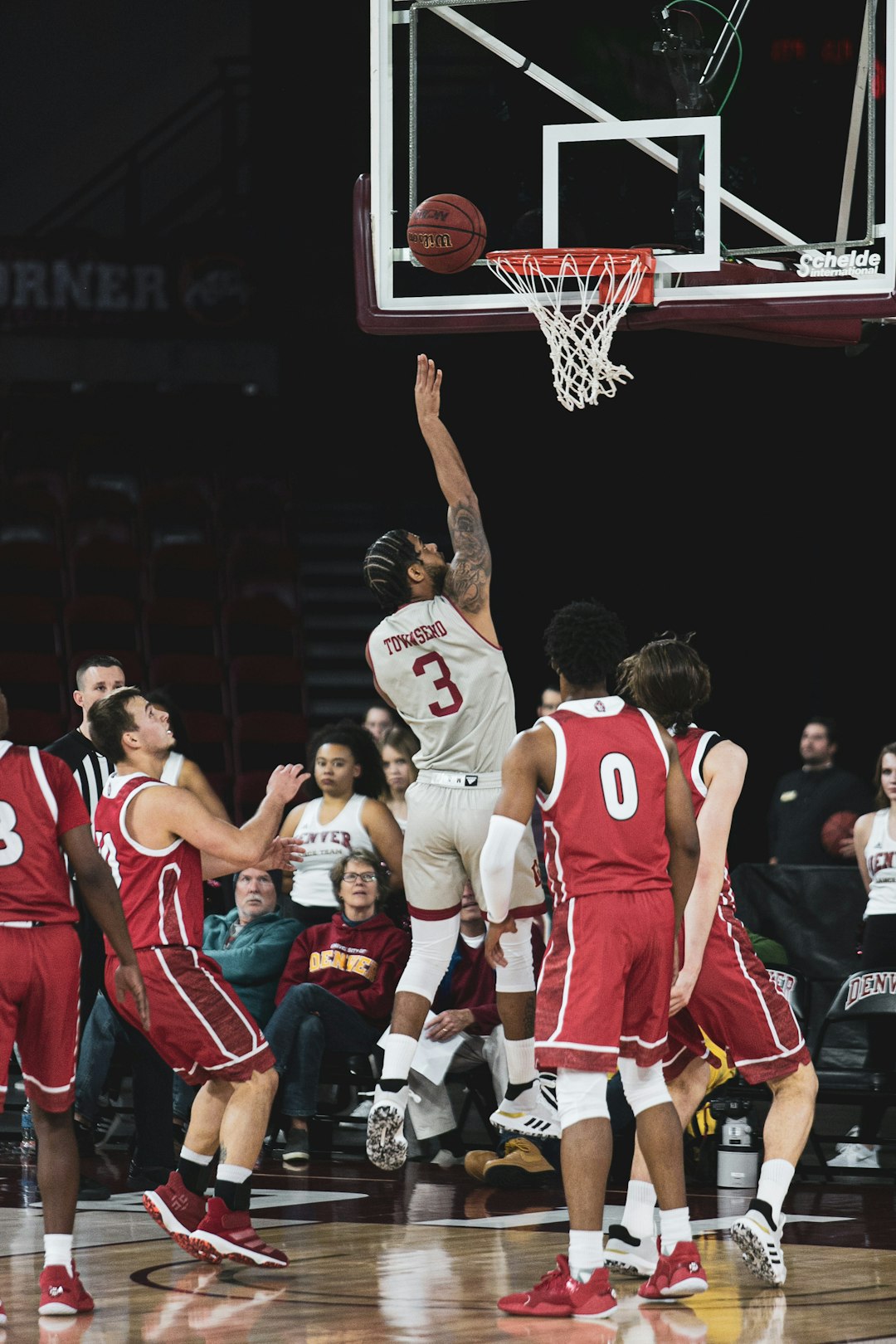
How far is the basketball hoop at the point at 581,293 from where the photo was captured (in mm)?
7285

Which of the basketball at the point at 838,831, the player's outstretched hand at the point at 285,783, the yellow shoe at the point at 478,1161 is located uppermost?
the player's outstretched hand at the point at 285,783

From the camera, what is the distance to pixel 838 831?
1148 centimetres

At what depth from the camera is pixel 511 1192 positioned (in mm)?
7887

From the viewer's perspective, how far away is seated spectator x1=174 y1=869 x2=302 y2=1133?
9266 millimetres

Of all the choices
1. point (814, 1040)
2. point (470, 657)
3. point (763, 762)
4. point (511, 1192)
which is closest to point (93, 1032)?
point (511, 1192)

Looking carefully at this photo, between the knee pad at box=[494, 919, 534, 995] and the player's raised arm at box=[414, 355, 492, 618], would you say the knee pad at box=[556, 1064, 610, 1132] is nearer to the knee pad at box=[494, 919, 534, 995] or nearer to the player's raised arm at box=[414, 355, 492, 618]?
the knee pad at box=[494, 919, 534, 995]

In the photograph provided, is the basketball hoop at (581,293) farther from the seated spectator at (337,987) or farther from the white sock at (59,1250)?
the white sock at (59,1250)

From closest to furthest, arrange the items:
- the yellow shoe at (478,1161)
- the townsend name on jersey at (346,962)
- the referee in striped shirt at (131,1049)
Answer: the referee in striped shirt at (131,1049) → the yellow shoe at (478,1161) → the townsend name on jersey at (346,962)

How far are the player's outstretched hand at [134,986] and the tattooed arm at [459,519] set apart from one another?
238cm

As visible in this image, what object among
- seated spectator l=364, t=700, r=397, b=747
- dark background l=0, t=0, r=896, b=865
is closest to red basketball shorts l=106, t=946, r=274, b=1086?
seated spectator l=364, t=700, r=397, b=747

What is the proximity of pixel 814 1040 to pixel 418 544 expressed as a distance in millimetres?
3581

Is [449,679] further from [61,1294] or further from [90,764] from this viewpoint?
[61,1294]

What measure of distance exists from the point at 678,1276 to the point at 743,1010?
0.88 meters

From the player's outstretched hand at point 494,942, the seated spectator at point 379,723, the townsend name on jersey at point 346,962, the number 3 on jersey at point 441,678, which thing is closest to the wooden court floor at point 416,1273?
the player's outstretched hand at point 494,942
